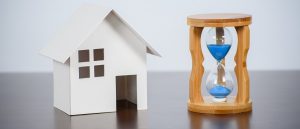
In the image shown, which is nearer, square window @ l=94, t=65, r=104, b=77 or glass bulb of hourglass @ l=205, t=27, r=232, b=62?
glass bulb of hourglass @ l=205, t=27, r=232, b=62

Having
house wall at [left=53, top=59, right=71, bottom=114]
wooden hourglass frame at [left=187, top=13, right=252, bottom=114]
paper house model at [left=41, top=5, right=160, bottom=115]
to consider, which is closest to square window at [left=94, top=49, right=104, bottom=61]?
paper house model at [left=41, top=5, right=160, bottom=115]

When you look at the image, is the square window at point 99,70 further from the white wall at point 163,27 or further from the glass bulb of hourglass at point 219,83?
the white wall at point 163,27

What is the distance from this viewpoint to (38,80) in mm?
3666

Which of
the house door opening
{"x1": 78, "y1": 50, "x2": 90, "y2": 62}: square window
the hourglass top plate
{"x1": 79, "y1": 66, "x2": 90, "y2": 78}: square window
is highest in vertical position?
the hourglass top plate

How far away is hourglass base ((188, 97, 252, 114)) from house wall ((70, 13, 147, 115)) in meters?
0.21

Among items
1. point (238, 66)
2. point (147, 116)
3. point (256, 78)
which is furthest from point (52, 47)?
point (256, 78)

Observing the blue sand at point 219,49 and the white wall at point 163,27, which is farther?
the white wall at point 163,27

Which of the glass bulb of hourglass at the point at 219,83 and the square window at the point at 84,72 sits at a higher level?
the square window at the point at 84,72

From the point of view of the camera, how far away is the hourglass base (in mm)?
2918

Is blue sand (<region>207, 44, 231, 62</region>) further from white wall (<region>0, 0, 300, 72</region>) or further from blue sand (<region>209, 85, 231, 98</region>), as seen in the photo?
white wall (<region>0, 0, 300, 72</region>)

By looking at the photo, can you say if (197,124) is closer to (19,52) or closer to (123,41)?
(123,41)

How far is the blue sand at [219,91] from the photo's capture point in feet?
9.72

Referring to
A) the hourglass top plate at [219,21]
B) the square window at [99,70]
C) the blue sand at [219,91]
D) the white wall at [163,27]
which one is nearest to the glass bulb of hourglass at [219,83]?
the blue sand at [219,91]

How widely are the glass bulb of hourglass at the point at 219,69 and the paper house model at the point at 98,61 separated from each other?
7.7 inches
